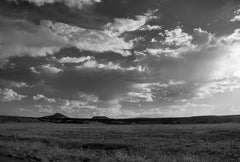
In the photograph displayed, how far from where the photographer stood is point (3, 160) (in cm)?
1645

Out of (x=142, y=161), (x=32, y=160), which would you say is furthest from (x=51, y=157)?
(x=142, y=161)

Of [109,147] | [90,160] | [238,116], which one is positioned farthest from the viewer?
[238,116]

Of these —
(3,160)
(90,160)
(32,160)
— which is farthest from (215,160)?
(3,160)

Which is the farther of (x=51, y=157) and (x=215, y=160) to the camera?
(x=215, y=160)

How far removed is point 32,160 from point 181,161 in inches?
335

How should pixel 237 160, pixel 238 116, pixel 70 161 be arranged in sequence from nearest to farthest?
pixel 70 161 < pixel 237 160 < pixel 238 116

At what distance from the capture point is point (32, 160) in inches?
658

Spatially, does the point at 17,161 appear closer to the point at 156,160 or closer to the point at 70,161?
the point at 70,161

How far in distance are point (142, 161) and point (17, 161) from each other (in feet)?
22.7

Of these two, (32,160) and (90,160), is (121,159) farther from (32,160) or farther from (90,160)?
(32,160)

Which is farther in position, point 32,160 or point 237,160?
point 237,160

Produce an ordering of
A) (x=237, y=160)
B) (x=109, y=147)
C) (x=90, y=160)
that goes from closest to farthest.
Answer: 1. (x=90, y=160)
2. (x=237, y=160)
3. (x=109, y=147)

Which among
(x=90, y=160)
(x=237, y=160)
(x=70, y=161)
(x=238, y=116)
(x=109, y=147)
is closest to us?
(x=70, y=161)

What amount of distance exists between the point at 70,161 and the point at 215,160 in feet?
32.2
